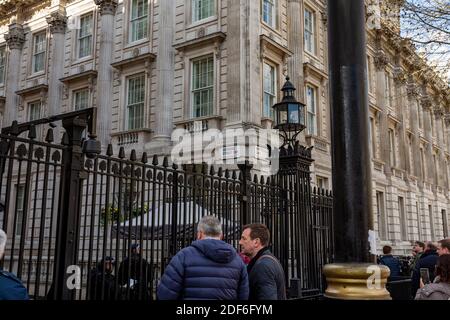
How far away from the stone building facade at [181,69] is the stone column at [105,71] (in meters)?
0.05

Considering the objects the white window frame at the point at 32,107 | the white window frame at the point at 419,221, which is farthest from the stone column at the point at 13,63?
the white window frame at the point at 419,221

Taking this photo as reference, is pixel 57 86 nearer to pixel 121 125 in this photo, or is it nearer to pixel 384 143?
pixel 121 125

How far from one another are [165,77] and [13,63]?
1145cm

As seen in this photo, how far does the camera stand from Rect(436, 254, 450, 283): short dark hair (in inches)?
193

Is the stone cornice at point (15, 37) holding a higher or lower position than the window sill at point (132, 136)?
higher

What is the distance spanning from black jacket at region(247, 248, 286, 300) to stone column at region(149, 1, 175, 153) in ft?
48.0

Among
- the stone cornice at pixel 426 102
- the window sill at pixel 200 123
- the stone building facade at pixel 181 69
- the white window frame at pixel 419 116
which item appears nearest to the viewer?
the window sill at pixel 200 123

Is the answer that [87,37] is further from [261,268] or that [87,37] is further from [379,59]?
[261,268]

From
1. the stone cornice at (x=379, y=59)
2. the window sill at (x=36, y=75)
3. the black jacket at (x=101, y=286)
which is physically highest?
the stone cornice at (x=379, y=59)

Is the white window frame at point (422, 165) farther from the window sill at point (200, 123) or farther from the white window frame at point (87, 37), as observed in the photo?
the white window frame at point (87, 37)

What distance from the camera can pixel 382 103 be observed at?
29672 mm

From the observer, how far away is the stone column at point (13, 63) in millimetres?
26188

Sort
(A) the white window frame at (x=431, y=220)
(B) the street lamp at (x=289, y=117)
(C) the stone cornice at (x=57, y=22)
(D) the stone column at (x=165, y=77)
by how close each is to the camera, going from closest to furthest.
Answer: (B) the street lamp at (x=289, y=117), (D) the stone column at (x=165, y=77), (C) the stone cornice at (x=57, y=22), (A) the white window frame at (x=431, y=220)
